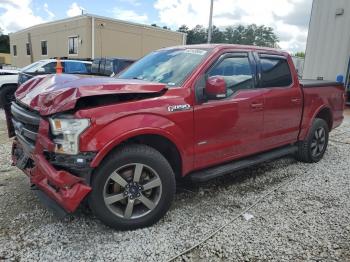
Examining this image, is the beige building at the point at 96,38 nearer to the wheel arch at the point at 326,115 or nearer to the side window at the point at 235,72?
the wheel arch at the point at 326,115

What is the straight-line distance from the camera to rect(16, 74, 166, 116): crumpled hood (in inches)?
114

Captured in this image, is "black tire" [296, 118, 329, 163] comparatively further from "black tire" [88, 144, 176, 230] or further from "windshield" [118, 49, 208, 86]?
"black tire" [88, 144, 176, 230]

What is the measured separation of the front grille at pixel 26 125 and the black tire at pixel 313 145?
419 centimetres

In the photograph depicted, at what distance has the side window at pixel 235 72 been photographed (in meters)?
4.00

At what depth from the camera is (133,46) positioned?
26.1 m

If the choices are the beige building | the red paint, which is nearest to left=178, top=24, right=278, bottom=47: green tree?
the beige building

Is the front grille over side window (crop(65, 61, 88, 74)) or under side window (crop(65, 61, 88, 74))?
under

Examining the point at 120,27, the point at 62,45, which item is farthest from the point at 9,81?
the point at 62,45

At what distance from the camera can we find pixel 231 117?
3.99 m

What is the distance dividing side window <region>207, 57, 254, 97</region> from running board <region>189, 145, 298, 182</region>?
894mm

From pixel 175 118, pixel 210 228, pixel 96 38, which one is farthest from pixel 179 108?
pixel 96 38

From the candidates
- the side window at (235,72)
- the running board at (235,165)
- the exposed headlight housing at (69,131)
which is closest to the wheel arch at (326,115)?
the running board at (235,165)

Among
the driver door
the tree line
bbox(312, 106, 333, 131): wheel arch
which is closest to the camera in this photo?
the driver door

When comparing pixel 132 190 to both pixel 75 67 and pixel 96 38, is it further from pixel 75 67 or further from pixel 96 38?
pixel 96 38
